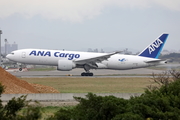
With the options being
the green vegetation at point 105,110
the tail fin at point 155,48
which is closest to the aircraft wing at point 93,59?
the tail fin at point 155,48

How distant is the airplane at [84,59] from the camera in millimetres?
44906

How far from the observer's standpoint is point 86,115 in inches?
404

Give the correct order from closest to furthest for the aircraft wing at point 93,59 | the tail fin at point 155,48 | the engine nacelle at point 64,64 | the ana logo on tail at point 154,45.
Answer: the engine nacelle at point 64,64
the aircraft wing at point 93,59
the tail fin at point 155,48
the ana logo on tail at point 154,45

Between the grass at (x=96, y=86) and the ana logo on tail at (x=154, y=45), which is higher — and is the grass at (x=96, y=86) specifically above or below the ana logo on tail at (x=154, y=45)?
below

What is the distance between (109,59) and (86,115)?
1466 inches

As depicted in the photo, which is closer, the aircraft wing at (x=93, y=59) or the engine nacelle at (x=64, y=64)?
the engine nacelle at (x=64, y=64)

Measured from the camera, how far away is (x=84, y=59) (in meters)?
45.6

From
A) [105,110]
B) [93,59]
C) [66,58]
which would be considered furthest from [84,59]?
[105,110]

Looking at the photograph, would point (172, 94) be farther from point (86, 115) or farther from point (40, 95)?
point (40, 95)

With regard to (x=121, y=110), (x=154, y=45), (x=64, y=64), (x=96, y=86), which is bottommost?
(x=96, y=86)

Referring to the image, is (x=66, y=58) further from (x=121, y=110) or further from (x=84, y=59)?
(x=121, y=110)

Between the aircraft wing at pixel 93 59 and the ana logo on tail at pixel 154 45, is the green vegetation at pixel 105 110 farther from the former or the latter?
the ana logo on tail at pixel 154 45

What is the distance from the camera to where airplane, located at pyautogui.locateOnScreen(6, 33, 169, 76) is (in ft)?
147

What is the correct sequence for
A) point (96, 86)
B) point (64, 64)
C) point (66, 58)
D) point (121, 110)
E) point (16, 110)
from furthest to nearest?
point (66, 58)
point (64, 64)
point (96, 86)
point (121, 110)
point (16, 110)
